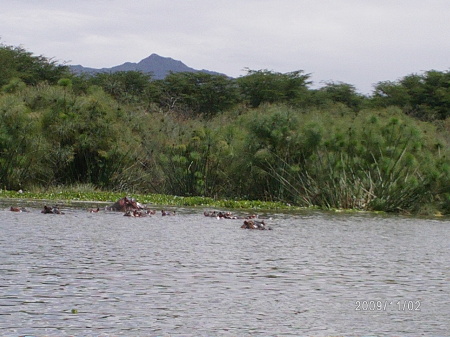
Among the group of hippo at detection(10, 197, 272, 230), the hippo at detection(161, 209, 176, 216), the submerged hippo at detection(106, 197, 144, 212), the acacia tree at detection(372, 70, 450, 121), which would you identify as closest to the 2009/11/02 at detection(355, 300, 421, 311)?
the group of hippo at detection(10, 197, 272, 230)

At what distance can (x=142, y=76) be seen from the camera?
66.9m

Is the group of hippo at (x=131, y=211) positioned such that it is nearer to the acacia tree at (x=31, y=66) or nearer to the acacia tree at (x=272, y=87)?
the acacia tree at (x=31, y=66)

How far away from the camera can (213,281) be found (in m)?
11.6

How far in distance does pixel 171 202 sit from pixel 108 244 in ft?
44.6

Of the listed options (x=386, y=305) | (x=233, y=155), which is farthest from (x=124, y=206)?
(x=386, y=305)

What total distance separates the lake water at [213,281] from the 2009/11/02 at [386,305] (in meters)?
0.02

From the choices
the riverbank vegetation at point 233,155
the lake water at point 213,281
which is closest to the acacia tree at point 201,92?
the riverbank vegetation at point 233,155

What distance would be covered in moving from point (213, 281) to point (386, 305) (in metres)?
2.59

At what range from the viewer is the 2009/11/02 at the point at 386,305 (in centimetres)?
1003

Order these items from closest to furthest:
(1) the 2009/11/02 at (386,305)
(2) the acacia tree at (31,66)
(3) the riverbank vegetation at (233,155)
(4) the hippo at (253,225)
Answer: (1) the 2009/11/02 at (386,305) → (4) the hippo at (253,225) → (3) the riverbank vegetation at (233,155) → (2) the acacia tree at (31,66)

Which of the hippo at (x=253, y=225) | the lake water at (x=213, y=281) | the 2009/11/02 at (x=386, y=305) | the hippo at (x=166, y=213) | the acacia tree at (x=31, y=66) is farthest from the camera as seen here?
the acacia tree at (x=31, y=66)

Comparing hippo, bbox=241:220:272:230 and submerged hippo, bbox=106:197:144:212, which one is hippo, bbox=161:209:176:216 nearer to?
submerged hippo, bbox=106:197:144:212

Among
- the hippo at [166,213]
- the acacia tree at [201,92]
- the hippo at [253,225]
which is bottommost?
the hippo at [166,213]

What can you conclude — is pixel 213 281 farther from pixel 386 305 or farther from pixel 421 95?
pixel 421 95
